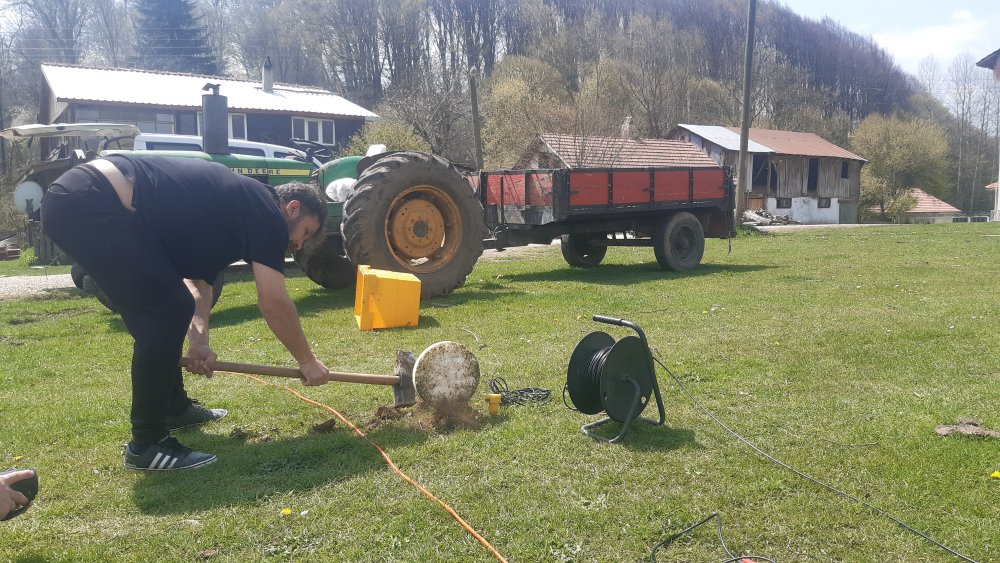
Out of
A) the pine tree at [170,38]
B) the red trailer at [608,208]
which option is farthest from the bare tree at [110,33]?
the red trailer at [608,208]

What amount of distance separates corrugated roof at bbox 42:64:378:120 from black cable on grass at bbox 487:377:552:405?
2741cm

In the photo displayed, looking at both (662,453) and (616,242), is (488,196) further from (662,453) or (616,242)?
(662,453)

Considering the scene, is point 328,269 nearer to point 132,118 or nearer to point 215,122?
point 215,122

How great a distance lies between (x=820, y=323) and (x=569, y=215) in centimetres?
448

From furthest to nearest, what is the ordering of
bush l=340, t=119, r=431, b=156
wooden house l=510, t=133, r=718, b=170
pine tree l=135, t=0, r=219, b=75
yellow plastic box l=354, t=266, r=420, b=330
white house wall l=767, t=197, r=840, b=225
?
pine tree l=135, t=0, r=219, b=75, white house wall l=767, t=197, r=840, b=225, wooden house l=510, t=133, r=718, b=170, bush l=340, t=119, r=431, b=156, yellow plastic box l=354, t=266, r=420, b=330

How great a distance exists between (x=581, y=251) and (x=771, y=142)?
118ft

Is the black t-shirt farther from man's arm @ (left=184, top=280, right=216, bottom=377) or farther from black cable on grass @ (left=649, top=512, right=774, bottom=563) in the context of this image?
→ black cable on grass @ (left=649, top=512, right=774, bottom=563)

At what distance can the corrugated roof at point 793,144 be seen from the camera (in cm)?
4494

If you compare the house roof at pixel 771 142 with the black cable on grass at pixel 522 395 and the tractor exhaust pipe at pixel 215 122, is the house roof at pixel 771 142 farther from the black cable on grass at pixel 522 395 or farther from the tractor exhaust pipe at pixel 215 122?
the black cable on grass at pixel 522 395

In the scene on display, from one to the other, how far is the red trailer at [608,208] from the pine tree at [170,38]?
4077cm

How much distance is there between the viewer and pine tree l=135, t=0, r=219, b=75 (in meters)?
46.6

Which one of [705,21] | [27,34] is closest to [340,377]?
[27,34]

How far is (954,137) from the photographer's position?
7656cm

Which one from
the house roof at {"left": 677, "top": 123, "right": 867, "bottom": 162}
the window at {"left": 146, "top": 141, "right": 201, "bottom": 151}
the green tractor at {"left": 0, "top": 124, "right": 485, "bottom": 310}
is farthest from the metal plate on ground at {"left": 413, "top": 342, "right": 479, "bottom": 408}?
the house roof at {"left": 677, "top": 123, "right": 867, "bottom": 162}
